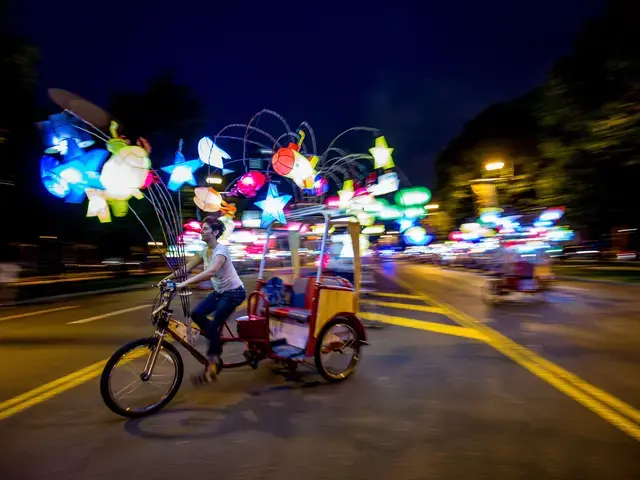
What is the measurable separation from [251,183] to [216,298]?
294 cm

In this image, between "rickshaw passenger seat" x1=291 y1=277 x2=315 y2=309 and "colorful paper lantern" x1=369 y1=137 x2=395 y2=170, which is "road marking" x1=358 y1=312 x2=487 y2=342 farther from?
"rickshaw passenger seat" x1=291 y1=277 x2=315 y2=309

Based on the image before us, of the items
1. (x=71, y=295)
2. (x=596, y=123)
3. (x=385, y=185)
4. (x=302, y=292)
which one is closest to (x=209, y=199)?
(x=302, y=292)

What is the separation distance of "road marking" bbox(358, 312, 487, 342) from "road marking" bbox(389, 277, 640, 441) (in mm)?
248

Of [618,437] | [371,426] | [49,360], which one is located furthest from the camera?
[49,360]

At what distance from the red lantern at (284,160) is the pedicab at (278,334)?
46.3 inches

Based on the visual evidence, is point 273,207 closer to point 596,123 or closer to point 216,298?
point 216,298

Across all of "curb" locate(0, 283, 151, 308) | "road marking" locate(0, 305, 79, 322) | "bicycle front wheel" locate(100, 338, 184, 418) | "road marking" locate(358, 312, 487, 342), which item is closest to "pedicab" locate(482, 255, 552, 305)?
"road marking" locate(358, 312, 487, 342)

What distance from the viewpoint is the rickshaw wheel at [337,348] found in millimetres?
6367

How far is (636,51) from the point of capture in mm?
18172

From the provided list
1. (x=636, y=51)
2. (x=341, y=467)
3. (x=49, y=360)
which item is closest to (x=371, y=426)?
(x=341, y=467)

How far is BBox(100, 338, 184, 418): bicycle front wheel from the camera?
5.05 metres

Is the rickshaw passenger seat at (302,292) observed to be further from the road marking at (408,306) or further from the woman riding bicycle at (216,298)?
the road marking at (408,306)

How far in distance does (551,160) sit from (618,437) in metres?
22.2

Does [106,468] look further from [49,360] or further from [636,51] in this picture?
[636,51]
